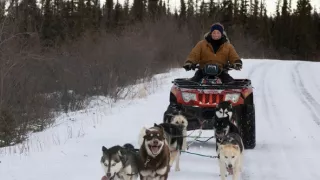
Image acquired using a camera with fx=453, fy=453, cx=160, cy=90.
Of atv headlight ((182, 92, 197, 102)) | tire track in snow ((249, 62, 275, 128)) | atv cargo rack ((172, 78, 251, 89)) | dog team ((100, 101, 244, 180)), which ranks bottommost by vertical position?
tire track in snow ((249, 62, 275, 128))

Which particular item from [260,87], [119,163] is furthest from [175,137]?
[260,87]

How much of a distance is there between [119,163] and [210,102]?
315 cm

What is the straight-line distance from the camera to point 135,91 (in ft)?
51.9

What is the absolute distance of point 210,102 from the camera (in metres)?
7.79

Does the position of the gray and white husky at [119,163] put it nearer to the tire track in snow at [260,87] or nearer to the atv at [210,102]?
the tire track in snow at [260,87]

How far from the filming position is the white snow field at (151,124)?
21.5ft

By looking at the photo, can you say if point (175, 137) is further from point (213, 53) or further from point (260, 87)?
point (260, 87)

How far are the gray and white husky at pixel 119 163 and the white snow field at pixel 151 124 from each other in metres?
0.99

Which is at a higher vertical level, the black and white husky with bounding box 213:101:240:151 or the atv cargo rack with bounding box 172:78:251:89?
the atv cargo rack with bounding box 172:78:251:89

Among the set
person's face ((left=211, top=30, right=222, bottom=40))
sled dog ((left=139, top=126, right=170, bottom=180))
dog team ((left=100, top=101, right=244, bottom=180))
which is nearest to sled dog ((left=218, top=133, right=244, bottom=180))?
dog team ((left=100, top=101, right=244, bottom=180))

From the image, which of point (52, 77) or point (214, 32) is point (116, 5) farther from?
point (214, 32)

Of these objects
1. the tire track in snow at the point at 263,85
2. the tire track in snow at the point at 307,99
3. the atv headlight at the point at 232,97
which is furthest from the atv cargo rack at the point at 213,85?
the tire track in snow at the point at 307,99

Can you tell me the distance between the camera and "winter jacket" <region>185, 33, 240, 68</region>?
28.9 feet

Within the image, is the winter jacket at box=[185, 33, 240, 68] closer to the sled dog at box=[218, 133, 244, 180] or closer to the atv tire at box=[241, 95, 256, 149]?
the atv tire at box=[241, 95, 256, 149]
